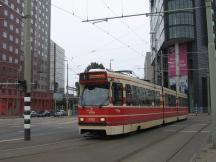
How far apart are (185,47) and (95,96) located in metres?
72.5

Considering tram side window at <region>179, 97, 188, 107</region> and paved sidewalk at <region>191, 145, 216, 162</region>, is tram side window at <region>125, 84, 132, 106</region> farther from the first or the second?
tram side window at <region>179, 97, 188, 107</region>

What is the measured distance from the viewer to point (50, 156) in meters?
13.7

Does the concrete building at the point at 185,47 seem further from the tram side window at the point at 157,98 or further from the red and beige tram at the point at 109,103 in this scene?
the red and beige tram at the point at 109,103

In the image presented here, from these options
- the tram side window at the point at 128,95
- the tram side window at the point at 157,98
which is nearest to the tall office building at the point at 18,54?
the tram side window at the point at 157,98

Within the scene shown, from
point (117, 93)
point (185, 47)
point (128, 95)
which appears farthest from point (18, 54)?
point (117, 93)

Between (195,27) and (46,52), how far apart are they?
66.3m

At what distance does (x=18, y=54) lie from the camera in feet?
371

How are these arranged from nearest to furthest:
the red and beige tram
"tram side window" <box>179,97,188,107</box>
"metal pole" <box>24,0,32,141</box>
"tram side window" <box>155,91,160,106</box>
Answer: the red and beige tram
"metal pole" <box>24,0,32,141</box>
"tram side window" <box>155,91,160,106</box>
"tram side window" <box>179,97,188,107</box>

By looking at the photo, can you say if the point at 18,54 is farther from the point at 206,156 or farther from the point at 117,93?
the point at 206,156

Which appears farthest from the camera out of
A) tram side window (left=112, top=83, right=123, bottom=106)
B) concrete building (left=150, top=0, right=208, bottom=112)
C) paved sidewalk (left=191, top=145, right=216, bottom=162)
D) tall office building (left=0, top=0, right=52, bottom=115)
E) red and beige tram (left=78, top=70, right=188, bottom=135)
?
tall office building (left=0, top=0, right=52, bottom=115)

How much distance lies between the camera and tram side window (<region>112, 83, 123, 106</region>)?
67.5 ft

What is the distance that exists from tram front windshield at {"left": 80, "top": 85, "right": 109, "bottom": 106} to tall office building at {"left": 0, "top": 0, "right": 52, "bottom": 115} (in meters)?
60.0

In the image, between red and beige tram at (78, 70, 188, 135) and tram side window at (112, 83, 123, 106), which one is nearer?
red and beige tram at (78, 70, 188, 135)

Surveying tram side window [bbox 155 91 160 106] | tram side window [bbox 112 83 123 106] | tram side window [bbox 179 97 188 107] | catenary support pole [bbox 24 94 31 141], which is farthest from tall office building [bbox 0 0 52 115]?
tram side window [bbox 112 83 123 106]
